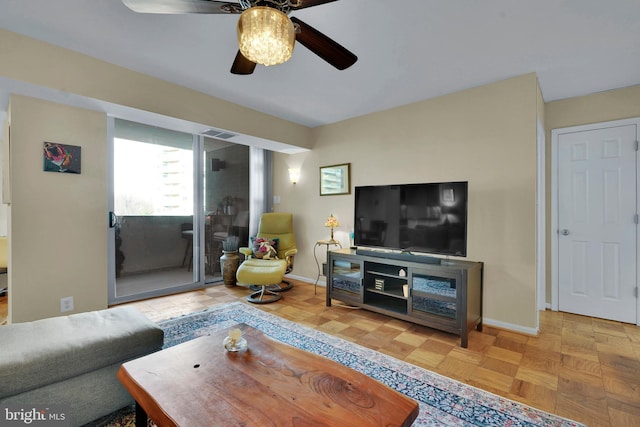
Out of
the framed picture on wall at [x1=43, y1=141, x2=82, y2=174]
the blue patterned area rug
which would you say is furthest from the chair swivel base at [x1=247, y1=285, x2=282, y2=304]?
the framed picture on wall at [x1=43, y1=141, x2=82, y2=174]

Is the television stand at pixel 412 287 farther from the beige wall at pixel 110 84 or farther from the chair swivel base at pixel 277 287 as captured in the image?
the beige wall at pixel 110 84

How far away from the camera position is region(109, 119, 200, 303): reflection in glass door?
136 inches

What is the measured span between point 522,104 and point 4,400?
4012mm

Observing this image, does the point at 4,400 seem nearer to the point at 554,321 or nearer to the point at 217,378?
the point at 217,378

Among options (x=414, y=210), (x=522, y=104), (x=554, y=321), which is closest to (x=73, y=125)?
(x=414, y=210)

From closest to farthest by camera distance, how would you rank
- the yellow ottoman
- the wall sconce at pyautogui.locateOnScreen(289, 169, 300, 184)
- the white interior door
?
the white interior door, the yellow ottoman, the wall sconce at pyautogui.locateOnScreen(289, 169, 300, 184)

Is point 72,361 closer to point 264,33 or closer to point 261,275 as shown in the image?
point 264,33

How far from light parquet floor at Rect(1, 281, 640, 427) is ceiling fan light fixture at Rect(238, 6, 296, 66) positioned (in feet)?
7.32

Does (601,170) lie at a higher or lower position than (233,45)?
lower

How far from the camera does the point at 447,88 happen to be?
3.00 metres

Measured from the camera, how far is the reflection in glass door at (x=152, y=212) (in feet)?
11.3

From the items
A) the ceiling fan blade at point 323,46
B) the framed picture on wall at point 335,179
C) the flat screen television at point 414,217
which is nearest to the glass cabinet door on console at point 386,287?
the flat screen television at point 414,217

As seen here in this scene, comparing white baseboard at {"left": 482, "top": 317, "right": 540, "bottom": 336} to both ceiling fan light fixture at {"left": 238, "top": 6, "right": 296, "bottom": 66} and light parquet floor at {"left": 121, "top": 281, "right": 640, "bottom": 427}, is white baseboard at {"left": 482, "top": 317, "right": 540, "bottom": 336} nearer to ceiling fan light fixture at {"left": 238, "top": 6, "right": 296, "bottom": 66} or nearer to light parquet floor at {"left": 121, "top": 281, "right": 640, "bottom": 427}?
light parquet floor at {"left": 121, "top": 281, "right": 640, "bottom": 427}

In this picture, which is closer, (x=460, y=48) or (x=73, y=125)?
(x=460, y=48)
